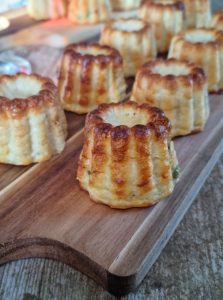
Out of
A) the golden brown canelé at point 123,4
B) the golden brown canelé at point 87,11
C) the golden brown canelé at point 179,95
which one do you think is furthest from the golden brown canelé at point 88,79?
the golden brown canelé at point 123,4

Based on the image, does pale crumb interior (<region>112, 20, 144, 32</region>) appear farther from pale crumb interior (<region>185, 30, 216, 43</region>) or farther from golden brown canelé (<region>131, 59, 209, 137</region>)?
golden brown canelé (<region>131, 59, 209, 137</region>)

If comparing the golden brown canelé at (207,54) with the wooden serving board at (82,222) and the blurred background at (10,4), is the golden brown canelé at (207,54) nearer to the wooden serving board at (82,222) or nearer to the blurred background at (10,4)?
the wooden serving board at (82,222)

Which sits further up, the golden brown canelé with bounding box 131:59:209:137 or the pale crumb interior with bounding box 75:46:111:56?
the pale crumb interior with bounding box 75:46:111:56

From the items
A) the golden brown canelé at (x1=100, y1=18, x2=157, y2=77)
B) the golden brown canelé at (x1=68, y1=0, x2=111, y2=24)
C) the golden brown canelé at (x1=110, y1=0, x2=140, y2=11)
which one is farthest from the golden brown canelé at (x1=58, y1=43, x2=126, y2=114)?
the golden brown canelé at (x1=110, y1=0, x2=140, y2=11)

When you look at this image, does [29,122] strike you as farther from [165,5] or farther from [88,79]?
[165,5]

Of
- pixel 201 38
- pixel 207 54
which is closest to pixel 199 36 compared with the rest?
pixel 201 38

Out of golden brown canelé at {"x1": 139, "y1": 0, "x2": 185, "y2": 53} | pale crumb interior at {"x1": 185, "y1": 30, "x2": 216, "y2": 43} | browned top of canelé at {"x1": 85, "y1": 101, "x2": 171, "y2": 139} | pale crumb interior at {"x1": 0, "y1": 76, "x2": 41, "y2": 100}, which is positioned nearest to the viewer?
browned top of canelé at {"x1": 85, "y1": 101, "x2": 171, "y2": 139}
